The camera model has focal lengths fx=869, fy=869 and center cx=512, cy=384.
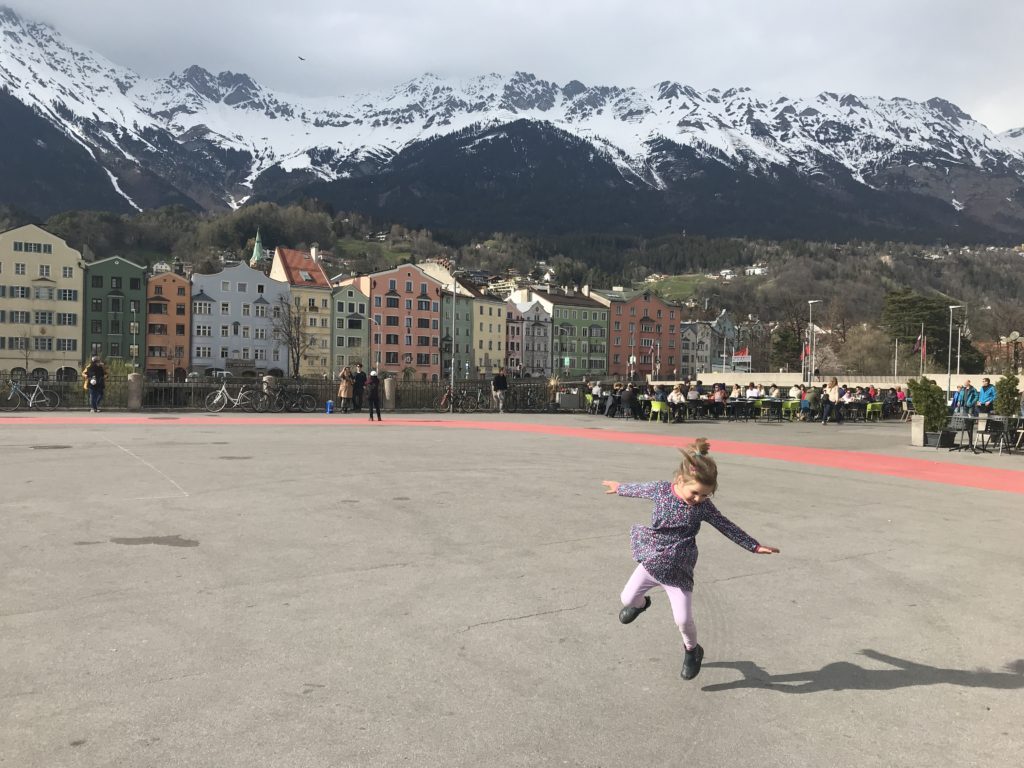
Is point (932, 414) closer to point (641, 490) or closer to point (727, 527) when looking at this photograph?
point (727, 527)

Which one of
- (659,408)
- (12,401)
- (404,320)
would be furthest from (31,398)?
(404,320)

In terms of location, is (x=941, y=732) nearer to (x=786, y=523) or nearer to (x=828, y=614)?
(x=828, y=614)

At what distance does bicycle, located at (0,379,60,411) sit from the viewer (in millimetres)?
27875

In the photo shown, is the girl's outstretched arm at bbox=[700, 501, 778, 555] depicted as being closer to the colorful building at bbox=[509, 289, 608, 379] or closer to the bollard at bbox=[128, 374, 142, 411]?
the bollard at bbox=[128, 374, 142, 411]

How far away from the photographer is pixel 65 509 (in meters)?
8.98

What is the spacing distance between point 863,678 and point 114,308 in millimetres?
105964

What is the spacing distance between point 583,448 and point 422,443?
11.2 feet

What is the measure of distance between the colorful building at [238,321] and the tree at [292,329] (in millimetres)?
272

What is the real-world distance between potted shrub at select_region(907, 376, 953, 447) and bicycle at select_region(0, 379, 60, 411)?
25.7 m

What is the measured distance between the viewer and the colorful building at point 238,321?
105 metres

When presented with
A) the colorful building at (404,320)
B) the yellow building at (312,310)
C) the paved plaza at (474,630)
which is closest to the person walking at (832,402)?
the paved plaza at (474,630)

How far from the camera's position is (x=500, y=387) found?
32.6 m

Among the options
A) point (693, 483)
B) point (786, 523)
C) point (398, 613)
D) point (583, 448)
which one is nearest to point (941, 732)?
point (693, 483)

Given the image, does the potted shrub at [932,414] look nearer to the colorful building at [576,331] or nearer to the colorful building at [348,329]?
the colorful building at [348,329]
